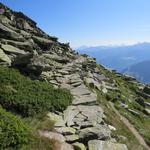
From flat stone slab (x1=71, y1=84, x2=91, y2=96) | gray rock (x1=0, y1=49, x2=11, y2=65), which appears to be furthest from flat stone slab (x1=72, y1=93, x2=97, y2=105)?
gray rock (x1=0, y1=49, x2=11, y2=65)

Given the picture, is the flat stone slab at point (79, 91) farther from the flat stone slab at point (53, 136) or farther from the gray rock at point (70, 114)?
the flat stone slab at point (53, 136)

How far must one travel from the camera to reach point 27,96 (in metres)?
19.8

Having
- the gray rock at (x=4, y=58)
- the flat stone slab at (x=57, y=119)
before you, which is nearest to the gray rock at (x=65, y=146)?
the flat stone slab at (x=57, y=119)

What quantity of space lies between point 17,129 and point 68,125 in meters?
4.77

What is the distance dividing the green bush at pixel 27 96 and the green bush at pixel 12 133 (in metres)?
2.91

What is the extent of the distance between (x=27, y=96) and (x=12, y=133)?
203 inches

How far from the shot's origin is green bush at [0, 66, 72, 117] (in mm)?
18750

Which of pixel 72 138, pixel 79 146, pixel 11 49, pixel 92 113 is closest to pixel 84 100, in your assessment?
pixel 92 113

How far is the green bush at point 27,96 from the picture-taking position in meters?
18.8

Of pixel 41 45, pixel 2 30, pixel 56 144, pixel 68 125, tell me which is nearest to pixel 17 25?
pixel 41 45

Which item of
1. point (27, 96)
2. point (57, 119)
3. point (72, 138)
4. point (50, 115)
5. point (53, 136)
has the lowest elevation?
point (72, 138)

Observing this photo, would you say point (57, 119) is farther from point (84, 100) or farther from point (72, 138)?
point (84, 100)

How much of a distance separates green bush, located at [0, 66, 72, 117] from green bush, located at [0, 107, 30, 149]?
114 inches

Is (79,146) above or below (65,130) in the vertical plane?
below
